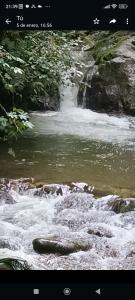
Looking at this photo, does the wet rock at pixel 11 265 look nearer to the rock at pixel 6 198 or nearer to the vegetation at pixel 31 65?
the vegetation at pixel 31 65

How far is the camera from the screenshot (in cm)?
113

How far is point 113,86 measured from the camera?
5.55m

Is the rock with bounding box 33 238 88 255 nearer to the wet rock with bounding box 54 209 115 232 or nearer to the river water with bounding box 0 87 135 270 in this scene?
the river water with bounding box 0 87 135 270

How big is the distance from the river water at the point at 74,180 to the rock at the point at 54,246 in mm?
27

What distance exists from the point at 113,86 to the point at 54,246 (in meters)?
3.60

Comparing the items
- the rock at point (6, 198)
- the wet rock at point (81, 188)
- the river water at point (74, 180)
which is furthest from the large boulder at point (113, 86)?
the rock at point (6, 198)

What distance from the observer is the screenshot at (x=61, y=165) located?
3.71ft

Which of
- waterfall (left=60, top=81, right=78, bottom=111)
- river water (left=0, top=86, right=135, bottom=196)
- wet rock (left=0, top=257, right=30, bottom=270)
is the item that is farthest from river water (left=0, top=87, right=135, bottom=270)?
wet rock (left=0, top=257, right=30, bottom=270)

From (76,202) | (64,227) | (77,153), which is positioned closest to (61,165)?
(77,153)

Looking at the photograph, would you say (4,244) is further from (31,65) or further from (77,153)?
A: (77,153)

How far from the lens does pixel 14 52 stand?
2.78 meters
